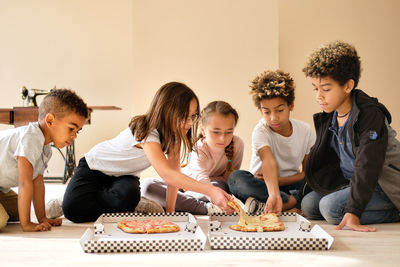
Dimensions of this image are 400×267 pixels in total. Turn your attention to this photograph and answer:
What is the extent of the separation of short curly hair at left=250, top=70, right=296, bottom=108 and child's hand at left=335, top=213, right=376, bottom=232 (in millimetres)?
772

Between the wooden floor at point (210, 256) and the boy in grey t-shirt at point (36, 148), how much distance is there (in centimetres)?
25

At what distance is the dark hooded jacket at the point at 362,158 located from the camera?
66.8 inches

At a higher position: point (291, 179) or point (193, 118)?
point (193, 118)

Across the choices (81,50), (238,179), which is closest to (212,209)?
(238,179)

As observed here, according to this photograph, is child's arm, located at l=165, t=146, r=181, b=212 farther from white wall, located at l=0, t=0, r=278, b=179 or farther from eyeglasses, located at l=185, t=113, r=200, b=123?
white wall, located at l=0, t=0, r=278, b=179

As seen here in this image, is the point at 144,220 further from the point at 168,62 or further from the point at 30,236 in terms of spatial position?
the point at 168,62

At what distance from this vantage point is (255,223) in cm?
153

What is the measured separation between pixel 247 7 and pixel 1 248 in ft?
12.4

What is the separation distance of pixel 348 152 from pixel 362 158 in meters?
0.20

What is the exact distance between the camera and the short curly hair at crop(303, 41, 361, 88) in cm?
185

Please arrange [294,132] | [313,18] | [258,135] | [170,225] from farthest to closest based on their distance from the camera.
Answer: [313,18] < [294,132] < [258,135] < [170,225]

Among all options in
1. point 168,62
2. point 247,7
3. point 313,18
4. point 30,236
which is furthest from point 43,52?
point 30,236

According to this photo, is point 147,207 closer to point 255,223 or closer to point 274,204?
point 274,204

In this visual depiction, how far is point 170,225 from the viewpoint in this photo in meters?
1.50
